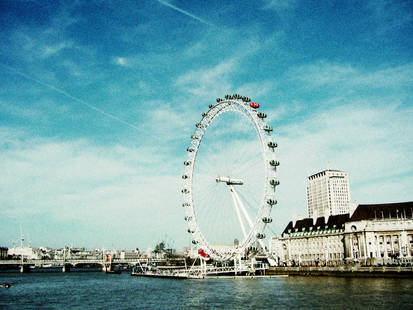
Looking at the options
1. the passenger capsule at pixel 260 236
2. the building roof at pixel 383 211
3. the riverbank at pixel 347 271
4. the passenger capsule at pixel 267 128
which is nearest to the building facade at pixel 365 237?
the building roof at pixel 383 211

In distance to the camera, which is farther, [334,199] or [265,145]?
[334,199]

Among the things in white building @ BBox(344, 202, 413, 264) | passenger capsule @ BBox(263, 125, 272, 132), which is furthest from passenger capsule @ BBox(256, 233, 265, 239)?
white building @ BBox(344, 202, 413, 264)

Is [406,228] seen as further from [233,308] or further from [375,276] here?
[233,308]

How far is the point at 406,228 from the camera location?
8194 cm

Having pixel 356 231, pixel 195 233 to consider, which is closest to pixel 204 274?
pixel 195 233

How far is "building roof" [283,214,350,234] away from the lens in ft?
319

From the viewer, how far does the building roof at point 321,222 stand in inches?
3831

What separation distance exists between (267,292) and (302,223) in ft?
205

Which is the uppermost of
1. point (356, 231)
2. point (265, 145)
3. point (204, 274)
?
point (265, 145)

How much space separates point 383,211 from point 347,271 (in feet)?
73.7

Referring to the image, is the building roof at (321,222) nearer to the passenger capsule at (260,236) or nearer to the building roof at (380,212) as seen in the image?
the building roof at (380,212)

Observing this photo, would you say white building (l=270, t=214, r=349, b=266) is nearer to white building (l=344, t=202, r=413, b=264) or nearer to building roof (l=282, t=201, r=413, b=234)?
building roof (l=282, t=201, r=413, b=234)

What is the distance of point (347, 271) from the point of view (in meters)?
69.5

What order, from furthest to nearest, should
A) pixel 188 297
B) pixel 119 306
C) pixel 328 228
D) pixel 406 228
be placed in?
1. pixel 328 228
2. pixel 406 228
3. pixel 188 297
4. pixel 119 306
